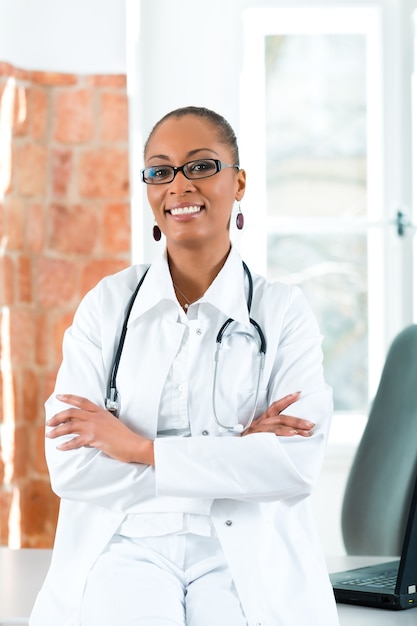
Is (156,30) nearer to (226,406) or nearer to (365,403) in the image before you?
(365,403)

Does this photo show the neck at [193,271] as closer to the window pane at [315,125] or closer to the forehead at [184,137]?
the forehead at [184,137]

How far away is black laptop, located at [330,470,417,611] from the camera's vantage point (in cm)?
170

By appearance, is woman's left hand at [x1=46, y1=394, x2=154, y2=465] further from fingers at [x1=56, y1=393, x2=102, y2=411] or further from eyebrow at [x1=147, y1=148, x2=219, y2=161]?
eyebrow at [x1=147, y1=148, x2=219, y2=161]

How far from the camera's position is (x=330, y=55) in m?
3.50

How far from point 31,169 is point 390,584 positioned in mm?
1896

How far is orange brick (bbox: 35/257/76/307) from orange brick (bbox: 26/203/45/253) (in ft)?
0.17

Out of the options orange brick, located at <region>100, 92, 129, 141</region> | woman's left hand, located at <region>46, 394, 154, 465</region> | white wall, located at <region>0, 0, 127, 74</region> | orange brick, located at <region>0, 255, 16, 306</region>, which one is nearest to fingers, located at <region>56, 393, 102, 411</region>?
woman's left hand, located at <region>46, 394, 154, 465</region>

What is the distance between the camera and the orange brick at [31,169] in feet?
10.2

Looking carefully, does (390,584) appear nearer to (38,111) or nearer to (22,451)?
(22,451)

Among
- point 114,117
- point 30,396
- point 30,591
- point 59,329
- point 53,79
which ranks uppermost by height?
point 53,79

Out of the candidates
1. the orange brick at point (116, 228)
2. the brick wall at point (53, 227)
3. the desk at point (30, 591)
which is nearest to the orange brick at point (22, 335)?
the brick wall at point (53, 227)

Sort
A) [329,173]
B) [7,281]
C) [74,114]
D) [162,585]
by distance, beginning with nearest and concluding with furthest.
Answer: [162,585]
[7,281]
[74,114]
[329,173]

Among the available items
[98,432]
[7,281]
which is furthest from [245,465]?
[7,281]

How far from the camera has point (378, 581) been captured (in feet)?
6.03
